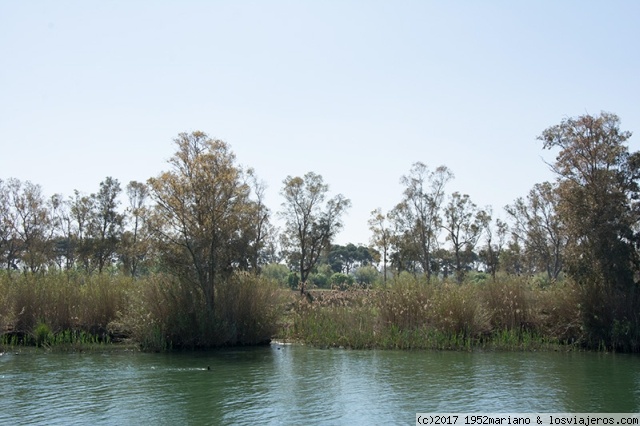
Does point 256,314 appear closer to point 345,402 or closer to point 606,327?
point 345,402

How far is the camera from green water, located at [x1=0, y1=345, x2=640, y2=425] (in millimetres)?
12648

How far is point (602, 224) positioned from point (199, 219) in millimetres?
14690

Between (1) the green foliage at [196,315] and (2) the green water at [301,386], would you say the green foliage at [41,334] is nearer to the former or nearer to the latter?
(2) the green water at [301,386]

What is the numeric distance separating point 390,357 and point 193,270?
8225 millimetres

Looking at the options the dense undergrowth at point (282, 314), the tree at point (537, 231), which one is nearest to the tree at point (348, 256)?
the tree at point (537, 231)

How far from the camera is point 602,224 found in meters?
21.8

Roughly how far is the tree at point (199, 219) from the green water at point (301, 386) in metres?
3.47

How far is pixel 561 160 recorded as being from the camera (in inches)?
941

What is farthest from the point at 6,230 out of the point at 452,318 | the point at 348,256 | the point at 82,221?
the point at 348,256

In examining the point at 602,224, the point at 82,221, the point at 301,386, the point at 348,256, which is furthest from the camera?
the point at 348,256

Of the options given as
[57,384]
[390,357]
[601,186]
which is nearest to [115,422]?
[57,384]

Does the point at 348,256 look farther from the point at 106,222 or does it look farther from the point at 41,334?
the point at 41,334

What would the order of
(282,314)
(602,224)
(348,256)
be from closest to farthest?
(602,224)
(282,314)
(348,256)

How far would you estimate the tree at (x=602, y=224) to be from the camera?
21.8m
